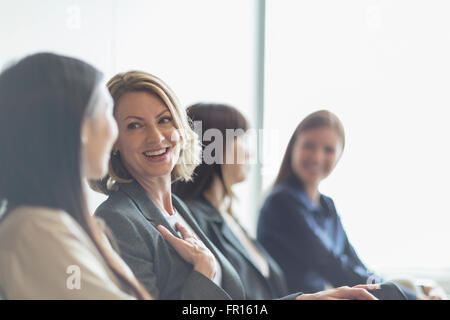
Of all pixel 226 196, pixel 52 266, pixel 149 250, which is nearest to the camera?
pixel 52 266

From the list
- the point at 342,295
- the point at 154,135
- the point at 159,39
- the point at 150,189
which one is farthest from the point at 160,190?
the point at 342,295

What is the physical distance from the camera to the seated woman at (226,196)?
1194 millimetres

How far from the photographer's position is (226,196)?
125 centimetres

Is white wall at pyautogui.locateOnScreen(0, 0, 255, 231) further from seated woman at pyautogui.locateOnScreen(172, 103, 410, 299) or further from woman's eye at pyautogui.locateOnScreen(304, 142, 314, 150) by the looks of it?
woman's eye at pyautogui.locateOnScreen(304, 142, 314, 150)

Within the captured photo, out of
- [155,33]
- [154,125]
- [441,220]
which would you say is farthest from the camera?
[441,220]

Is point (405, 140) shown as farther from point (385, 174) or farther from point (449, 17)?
point (449, 17)

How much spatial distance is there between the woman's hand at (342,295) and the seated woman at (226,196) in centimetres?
5

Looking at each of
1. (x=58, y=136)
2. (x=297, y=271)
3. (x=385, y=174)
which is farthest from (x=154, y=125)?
(x=385, y=174)

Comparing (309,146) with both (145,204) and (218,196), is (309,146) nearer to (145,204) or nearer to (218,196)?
(218,196)

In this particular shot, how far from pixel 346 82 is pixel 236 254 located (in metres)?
0.55

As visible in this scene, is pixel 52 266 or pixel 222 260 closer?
pixel 52 266

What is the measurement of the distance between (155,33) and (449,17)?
81 cm

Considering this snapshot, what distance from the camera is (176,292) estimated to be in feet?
3.52

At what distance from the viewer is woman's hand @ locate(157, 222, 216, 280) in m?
1.07
